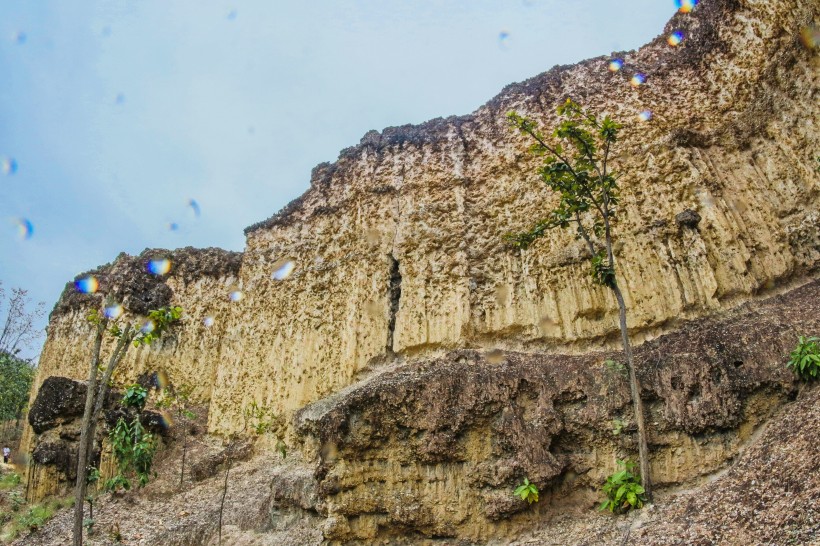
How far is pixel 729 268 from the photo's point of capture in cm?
1350

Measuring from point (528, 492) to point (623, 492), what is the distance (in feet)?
6.32

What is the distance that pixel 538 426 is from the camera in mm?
11805

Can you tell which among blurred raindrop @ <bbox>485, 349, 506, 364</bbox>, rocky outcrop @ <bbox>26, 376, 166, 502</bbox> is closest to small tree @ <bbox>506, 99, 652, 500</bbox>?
blurred raindrop @ <bbox>485, 349, 506, 364</bbox>

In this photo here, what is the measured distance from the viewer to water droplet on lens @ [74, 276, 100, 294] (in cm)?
2727

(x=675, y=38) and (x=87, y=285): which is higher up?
(x=675, y=38)

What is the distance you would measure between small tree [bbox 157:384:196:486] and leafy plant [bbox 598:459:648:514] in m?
14.3

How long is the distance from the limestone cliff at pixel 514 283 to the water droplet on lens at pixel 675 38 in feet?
0.80

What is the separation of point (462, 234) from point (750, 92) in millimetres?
9998

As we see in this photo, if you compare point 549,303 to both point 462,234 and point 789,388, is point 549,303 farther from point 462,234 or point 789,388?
point 789,388

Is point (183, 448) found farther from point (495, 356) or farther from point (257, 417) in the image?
point (495, 356)

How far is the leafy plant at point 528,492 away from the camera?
1079 centimetres

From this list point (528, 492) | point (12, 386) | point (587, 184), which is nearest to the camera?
point (528, 492)

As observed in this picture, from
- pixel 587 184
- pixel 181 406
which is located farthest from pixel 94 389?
pixel 587 184

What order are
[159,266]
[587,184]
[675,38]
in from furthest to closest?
[159,266], [675,38], [587,184]
